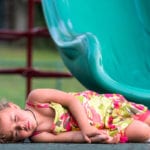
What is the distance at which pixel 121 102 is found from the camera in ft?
11.1

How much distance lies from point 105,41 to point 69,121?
A: 4.04 feet

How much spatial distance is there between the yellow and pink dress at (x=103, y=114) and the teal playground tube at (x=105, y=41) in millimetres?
470

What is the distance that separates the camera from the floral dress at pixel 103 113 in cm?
322

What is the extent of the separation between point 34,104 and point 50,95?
8 cm

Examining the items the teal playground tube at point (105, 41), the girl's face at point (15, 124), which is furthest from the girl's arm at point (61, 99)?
the teal playground tube at point (105, 41)

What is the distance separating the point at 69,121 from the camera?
3.22m

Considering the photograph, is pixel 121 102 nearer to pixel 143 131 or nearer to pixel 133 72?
pixel 143 131

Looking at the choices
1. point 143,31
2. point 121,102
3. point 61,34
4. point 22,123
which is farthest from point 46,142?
point 143,31
